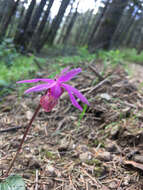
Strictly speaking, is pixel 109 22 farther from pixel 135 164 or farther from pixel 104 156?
pixel 135 164

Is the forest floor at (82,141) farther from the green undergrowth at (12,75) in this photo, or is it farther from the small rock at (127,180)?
the green undergrowth at (12,75)

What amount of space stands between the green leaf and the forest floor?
5.9 inches

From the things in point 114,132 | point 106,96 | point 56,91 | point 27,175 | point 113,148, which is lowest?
point 27,175

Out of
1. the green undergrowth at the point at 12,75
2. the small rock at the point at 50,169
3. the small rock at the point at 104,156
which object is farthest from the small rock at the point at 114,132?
the green undergrowth at the point at 12,75

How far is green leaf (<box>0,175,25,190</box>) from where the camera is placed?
3.91 feet

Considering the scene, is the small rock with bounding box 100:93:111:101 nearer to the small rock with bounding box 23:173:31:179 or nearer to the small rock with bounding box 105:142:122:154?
the small rock with bounding box 105:142:122:154

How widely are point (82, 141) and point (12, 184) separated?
0.97 metres

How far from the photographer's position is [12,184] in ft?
3.96

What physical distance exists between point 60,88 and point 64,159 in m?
0.94

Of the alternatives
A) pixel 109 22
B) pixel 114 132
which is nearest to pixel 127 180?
pixel 114 132

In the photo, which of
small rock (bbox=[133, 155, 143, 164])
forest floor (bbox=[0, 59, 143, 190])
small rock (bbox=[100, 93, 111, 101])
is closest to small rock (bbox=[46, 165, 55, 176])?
forest floor (bbox=[0, 59, 143, 190])

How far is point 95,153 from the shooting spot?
180 cm

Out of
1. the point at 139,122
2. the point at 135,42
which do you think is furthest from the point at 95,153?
the point at 135,42

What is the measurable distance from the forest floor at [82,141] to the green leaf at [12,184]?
151 millimetres
